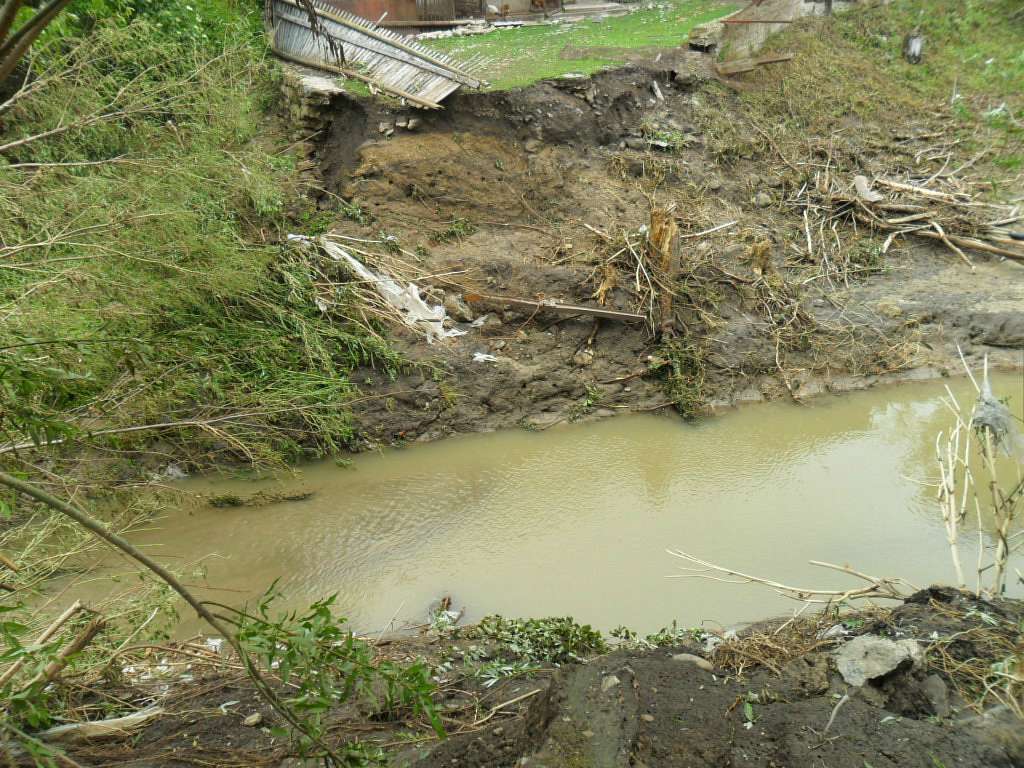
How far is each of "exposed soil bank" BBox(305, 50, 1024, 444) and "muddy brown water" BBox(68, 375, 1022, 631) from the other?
0.51 meters

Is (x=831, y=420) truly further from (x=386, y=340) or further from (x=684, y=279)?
(x=386, y=340)

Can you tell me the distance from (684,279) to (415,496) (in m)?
3.99

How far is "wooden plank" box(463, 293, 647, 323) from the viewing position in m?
7.41

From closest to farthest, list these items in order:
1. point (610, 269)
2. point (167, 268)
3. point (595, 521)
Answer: point (167, 268) → point (595, 521) → point (610, 269)

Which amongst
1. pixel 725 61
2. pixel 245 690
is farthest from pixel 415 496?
pixel 725 61

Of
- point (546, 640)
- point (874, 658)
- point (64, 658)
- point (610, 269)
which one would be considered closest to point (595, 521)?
point (546, 640)

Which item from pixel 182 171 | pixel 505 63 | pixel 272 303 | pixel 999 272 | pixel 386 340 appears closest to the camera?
pixel 182 171

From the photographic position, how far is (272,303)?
21.3ft

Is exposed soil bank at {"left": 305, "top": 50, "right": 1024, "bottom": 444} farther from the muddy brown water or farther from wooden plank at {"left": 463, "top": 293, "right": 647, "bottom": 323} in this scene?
the muddy brown water

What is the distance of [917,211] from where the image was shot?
902 centimetres


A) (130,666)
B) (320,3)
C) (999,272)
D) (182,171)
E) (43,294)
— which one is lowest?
(130,666)

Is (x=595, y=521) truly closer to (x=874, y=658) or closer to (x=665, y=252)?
(x=874, y=658)

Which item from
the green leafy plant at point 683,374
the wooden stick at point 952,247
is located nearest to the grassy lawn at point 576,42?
the green leafy plant at point 683,374

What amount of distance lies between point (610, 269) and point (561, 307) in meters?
0.74
